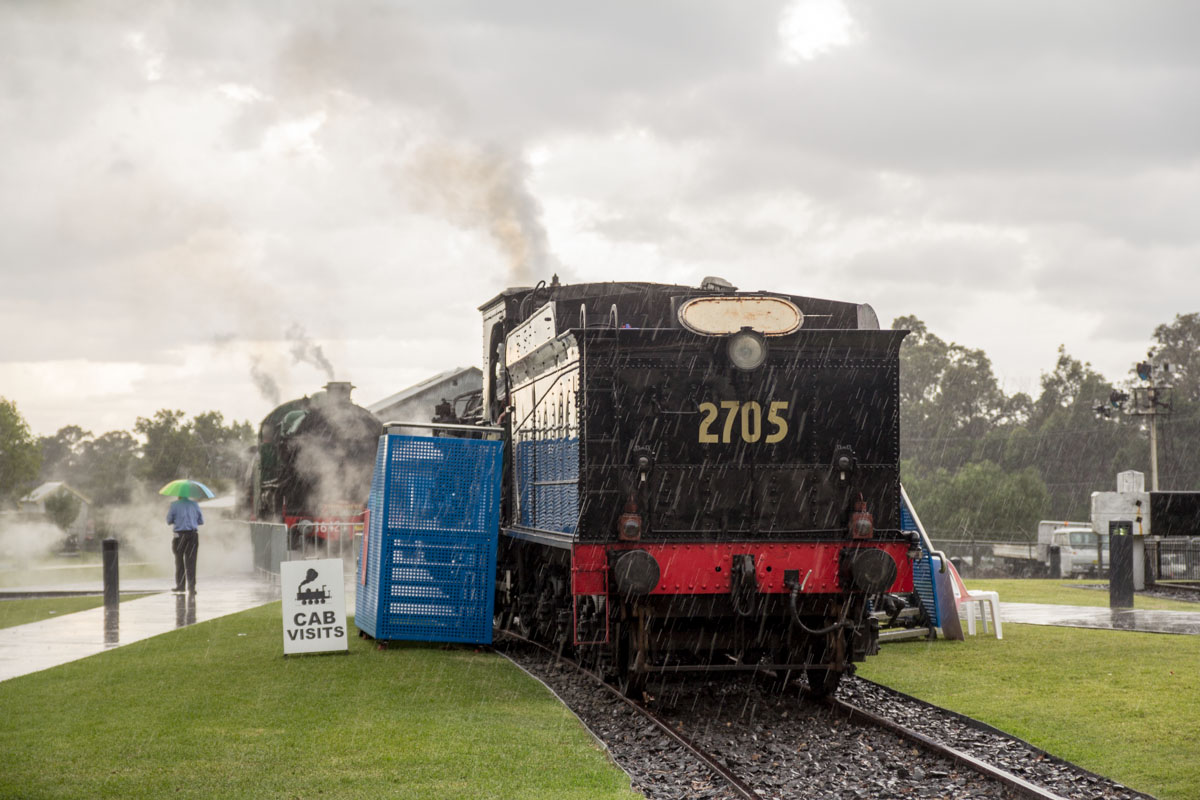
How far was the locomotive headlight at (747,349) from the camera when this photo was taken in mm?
8914

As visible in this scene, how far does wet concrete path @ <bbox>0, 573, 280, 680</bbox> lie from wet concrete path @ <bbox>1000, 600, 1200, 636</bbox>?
10.7 m

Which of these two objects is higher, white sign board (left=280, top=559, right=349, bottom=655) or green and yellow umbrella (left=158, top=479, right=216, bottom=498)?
green and yellow umbrella (left=158, top=479, right=216, bottom=498)

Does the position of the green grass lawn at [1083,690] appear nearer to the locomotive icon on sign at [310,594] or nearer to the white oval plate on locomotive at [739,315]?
the white oval plate on locomotive at [739,315]

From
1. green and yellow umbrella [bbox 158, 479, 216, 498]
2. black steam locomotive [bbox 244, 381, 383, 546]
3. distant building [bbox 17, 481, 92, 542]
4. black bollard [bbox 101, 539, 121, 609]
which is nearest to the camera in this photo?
black bollard [bbox 101, 539, 121, 609]

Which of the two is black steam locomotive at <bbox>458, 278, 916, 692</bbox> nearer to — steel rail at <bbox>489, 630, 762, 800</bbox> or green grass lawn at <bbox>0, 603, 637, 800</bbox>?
steel rail at <bbox>489, 630, 762, 800</bbox>

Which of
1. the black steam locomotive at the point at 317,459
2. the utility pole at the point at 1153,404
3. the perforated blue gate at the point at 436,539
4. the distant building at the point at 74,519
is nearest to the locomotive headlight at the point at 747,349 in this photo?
the perforated blue gate at the point at 436,539

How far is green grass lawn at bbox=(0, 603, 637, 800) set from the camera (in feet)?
21.8

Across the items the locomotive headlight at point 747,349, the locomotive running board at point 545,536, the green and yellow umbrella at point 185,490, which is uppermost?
the locomotive headlight at point 747,349

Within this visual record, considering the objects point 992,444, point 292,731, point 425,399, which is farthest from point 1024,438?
point 292,731

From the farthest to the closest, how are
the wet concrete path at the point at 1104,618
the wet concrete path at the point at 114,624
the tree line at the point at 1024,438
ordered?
1. the tree line at the point at 1024,438
2. the wet concrete path at the point at 1104,618
3. the wet concrete path at the point at 114,624

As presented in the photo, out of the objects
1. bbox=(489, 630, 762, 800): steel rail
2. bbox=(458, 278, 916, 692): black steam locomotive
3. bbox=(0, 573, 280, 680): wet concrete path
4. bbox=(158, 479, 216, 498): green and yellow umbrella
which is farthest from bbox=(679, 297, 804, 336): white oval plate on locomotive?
bbox=(158, 479, 216, 498): green and yellow umbrella

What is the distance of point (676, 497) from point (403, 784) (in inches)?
127

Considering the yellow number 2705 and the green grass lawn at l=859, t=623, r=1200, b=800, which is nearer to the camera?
the green grass lawn at l=859, t=623, r=1200, b=800

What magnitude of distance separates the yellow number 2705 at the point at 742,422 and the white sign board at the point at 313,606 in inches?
182
